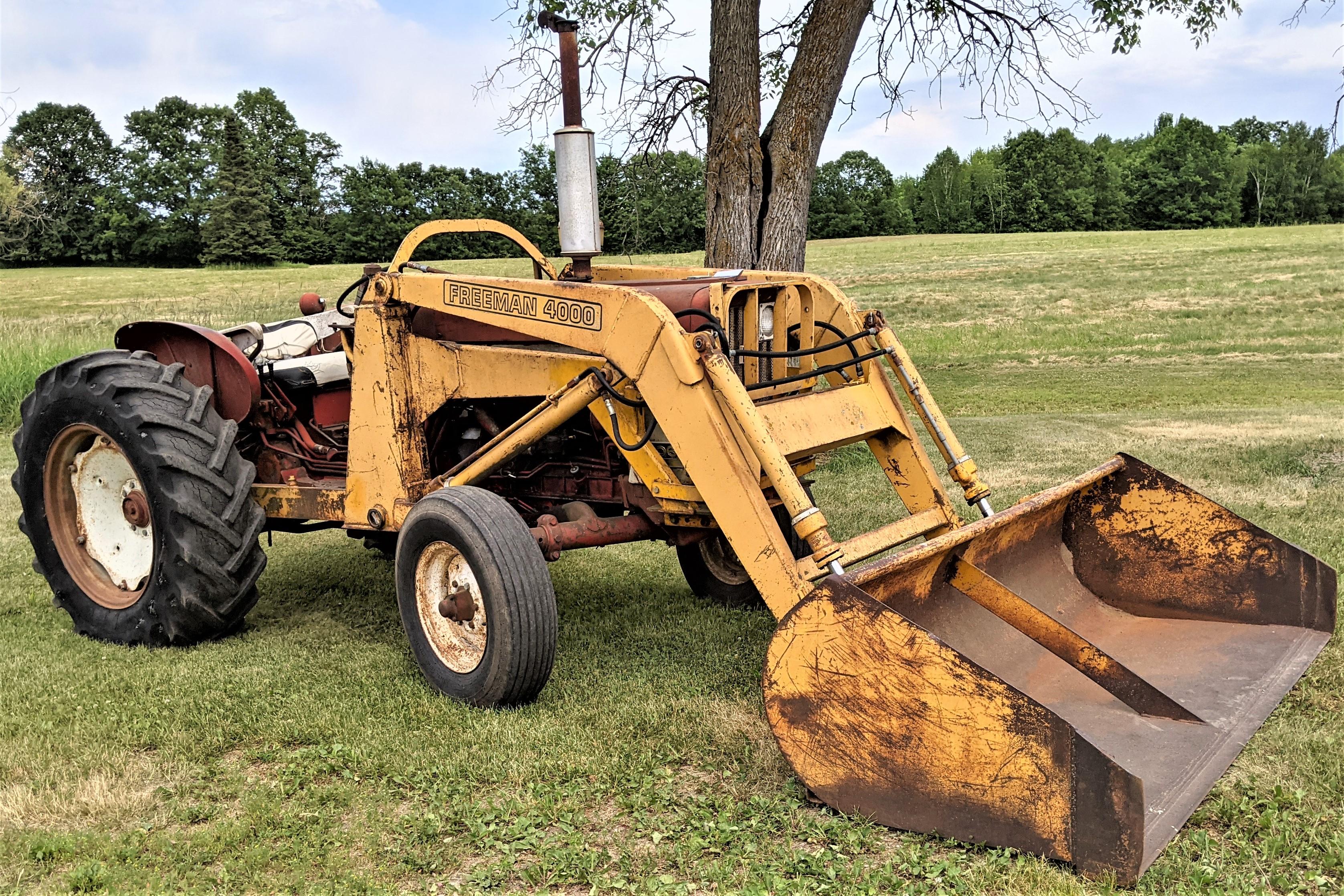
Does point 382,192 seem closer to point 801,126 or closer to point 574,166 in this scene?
point 801,126

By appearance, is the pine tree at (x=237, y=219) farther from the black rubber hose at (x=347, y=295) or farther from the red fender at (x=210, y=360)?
the black rubber hose at (x=347, y=295)

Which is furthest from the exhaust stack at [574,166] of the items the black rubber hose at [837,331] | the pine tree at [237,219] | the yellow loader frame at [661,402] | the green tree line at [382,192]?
the pine tree at [237,219]

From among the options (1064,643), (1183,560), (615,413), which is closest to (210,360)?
(615,413)

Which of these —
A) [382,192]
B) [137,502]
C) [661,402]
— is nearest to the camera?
[661,402]

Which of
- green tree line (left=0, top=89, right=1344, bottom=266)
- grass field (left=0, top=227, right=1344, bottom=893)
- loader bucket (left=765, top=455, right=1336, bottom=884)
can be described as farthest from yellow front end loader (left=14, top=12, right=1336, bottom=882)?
green tree line (left=0, top=89, right=1344, bottom=266)

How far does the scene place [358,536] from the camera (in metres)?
5.27

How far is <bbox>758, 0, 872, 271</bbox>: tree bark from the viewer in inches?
340

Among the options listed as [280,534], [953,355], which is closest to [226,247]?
[953,355]

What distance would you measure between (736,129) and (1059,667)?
5.95 m

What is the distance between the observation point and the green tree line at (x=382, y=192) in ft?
155

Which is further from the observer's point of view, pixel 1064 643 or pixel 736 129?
pixel 736 129

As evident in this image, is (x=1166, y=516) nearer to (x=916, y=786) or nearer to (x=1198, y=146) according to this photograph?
(x=916, y=786)

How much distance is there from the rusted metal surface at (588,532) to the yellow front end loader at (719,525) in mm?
18

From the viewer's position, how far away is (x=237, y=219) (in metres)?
48.9
